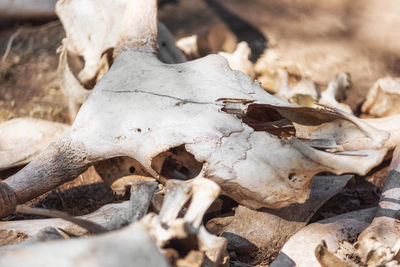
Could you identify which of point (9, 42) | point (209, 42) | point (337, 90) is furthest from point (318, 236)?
point (9, 42)

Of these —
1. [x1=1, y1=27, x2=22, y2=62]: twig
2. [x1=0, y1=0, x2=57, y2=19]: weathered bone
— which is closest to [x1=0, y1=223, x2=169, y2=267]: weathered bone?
[x1=1, y1=27, x2=22, y2=62]: twig

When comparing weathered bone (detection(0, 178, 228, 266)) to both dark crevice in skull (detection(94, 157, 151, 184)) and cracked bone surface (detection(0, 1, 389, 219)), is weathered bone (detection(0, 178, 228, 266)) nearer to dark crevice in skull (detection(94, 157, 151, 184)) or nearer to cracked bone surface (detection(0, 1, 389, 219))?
cracked bone surface (detection(0, 1, 389, 219))

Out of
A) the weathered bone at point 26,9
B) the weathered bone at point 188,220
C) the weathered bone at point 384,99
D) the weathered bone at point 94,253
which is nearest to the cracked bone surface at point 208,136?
the weathered bone at point 188,220

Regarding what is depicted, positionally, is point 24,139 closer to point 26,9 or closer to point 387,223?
point 26,9

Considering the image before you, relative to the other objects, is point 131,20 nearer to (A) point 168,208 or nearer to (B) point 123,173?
(B) point 123,173

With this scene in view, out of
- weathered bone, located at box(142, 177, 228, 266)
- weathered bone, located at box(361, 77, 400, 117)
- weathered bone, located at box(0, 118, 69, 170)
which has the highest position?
weathered bone, located at box(142, 177, 228, 266)

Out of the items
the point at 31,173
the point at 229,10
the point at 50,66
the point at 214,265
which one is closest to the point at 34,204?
the point at 31,173
